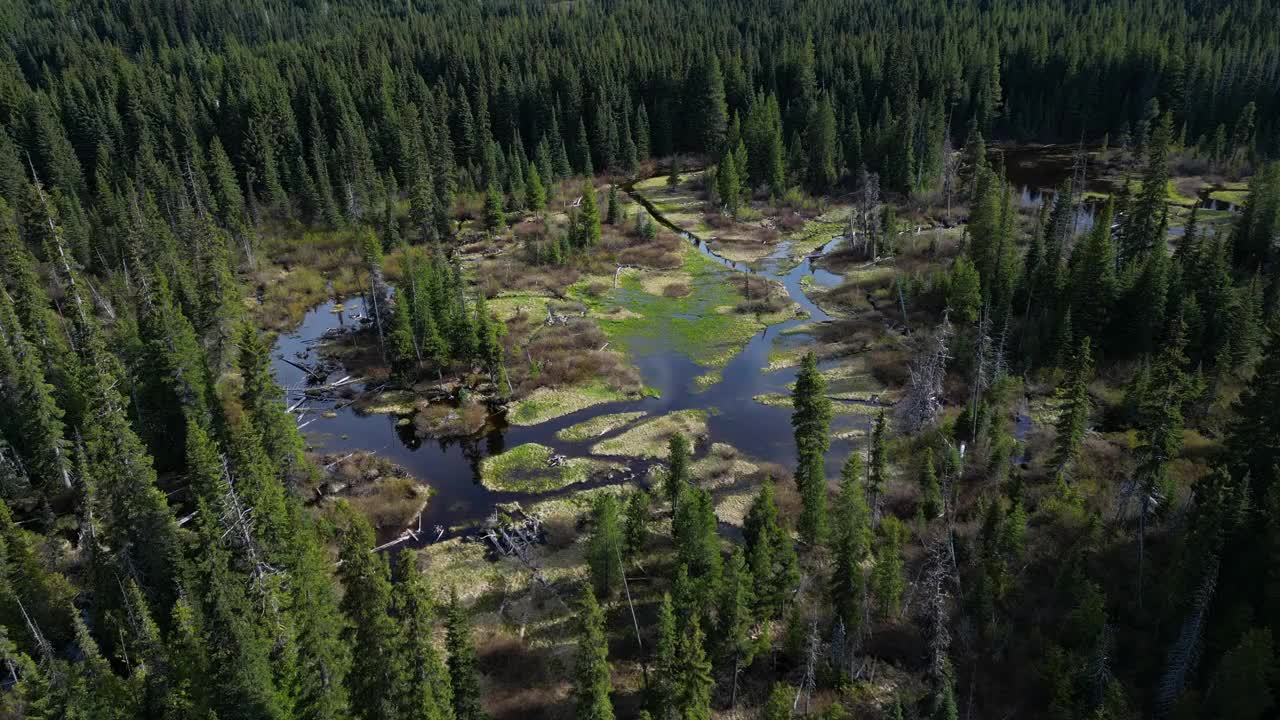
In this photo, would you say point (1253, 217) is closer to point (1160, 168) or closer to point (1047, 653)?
point (1160, 168)

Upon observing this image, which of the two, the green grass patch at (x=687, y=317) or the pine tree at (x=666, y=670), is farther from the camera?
the green grass patch at (x=687, y=317)

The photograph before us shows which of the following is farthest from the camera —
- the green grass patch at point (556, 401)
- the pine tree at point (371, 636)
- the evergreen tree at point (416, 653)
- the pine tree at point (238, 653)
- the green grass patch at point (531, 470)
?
the green grass patch at point (556, 401)

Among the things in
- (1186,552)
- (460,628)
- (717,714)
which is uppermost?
(460,628)

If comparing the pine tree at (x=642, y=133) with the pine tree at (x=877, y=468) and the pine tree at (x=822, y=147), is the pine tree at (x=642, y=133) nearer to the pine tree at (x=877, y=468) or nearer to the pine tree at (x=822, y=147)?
the pine tree at (x=822, y=147)

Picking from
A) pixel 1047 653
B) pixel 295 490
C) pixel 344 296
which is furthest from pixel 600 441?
pixel 344 296

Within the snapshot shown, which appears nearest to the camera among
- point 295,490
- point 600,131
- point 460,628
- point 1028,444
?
point 460,628

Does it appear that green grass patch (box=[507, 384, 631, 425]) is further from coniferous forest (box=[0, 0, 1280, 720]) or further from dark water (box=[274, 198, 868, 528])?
dark water (box=[274, 198, 868, 528])

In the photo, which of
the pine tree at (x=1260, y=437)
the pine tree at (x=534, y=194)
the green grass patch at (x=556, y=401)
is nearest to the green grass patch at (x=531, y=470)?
the green grass patch at (x=556, y=401)
